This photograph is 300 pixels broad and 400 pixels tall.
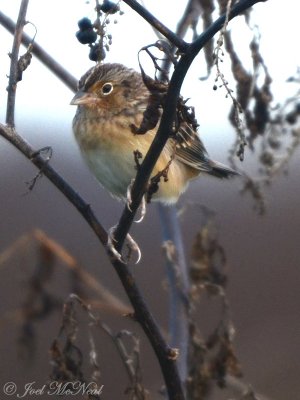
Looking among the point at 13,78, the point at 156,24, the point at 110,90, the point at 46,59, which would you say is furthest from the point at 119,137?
the point at 156,24

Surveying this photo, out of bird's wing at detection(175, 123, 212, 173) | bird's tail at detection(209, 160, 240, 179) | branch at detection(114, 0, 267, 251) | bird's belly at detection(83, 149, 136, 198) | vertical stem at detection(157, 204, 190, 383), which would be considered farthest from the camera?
bird's tail at detection(209, 160, 240, 179)

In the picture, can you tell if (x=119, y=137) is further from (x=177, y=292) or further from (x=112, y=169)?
(x=177, y=292)

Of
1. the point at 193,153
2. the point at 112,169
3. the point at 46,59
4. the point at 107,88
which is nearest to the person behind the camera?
the point at 46,59

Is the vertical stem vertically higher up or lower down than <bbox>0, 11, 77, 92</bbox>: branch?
lower down

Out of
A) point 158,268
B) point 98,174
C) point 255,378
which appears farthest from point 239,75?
point 158,268

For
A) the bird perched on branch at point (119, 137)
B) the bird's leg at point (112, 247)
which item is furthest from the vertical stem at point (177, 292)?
the bird's leg at point (112, 247)

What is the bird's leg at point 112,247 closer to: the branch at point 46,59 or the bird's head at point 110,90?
the branch at point 46,59

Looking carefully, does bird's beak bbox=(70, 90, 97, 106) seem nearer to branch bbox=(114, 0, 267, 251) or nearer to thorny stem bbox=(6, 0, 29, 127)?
thorny stem bbox=(6, 0, 29, 127)

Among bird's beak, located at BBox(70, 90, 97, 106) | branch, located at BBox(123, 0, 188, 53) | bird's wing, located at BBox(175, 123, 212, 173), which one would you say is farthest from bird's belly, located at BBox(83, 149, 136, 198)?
branch, located at BBox(123, 0, 188, 53)
